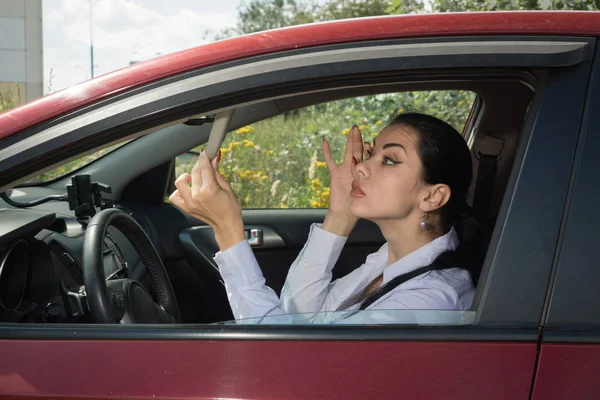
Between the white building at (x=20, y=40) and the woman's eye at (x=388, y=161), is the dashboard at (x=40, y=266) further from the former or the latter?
the white building at (x=20, y=40)

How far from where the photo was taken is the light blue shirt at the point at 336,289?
144cm

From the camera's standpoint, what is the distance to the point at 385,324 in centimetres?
137

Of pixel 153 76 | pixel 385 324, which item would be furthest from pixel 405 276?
pixel 153 76

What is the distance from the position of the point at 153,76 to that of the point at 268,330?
0.47m

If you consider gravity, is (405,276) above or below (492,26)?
below

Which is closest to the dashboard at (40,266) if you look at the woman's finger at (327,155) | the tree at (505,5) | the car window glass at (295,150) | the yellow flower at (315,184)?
the woman's finger at (327,155)

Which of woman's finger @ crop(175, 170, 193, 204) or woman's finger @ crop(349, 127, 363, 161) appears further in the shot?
woman's finger @ crop(349, 127, 363, 161)

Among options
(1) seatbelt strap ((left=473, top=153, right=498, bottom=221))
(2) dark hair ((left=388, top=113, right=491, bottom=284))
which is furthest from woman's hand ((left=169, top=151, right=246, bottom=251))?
(1) seatbelt strap ((left=473, top=153, right=498, bottom=221))

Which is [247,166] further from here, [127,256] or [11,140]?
[11,140]

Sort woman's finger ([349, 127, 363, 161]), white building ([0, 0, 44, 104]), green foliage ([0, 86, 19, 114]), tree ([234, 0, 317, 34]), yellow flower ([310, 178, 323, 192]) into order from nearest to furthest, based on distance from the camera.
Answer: woman's finger ([349, 127, 363, 161]) → yellow flower ([310, 178, 323, 192]) → green foliage ([0, 86, 19, 114]) → tree ([234, 0, 317, 34]) → white building ([0, 0, 44, 104])

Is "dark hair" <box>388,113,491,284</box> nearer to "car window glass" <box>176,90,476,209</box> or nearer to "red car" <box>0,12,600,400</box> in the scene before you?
"red car" <box>0,12,600,400</box>

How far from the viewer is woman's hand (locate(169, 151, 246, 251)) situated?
165 cm

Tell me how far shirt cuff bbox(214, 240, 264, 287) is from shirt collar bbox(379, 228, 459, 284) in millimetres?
335

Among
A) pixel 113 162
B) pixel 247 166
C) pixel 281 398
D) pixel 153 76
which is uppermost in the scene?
pixel 247 166
